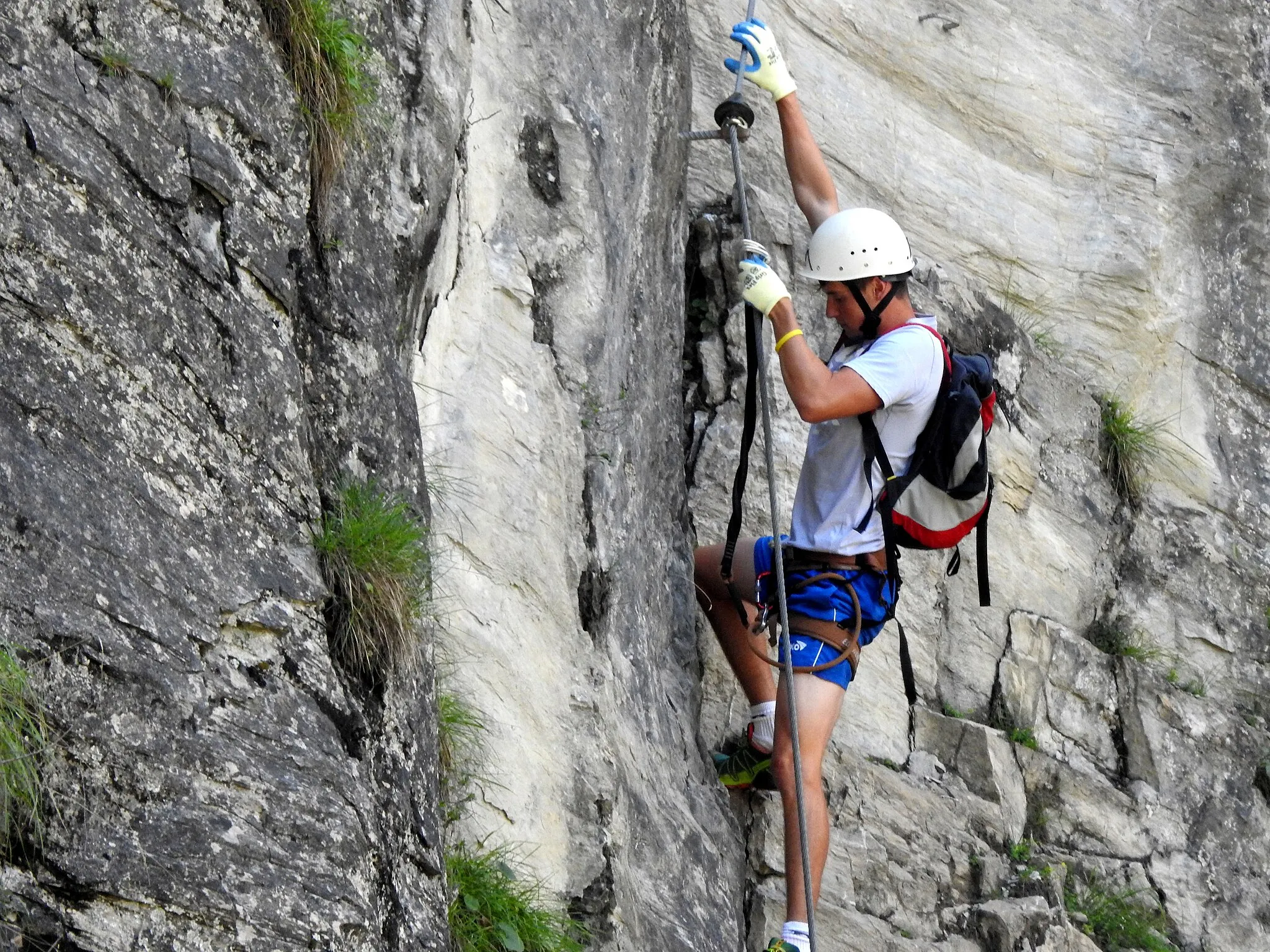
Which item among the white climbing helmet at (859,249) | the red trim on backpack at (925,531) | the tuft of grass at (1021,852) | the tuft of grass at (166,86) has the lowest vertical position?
the tuft of grass at (1021,852)

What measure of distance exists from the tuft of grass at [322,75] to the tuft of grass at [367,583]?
122 centimetres

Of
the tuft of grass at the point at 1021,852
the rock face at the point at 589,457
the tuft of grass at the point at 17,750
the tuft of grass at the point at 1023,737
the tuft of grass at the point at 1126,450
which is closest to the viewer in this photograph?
the tuft of grass at the point at 17,750

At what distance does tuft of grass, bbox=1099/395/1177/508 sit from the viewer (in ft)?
32.4

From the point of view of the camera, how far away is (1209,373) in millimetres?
10430

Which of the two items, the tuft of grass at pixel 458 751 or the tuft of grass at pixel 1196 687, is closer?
the tuft of grass at pixel 458 751

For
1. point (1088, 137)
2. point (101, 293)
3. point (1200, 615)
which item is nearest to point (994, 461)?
point (1200, 615)

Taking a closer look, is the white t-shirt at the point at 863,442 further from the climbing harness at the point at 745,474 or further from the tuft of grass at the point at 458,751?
the tuft of grass at the point at 458,751

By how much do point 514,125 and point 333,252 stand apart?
1794mm

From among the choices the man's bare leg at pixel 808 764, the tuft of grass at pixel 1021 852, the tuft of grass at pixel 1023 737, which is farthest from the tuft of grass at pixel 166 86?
the tuft of grass at pixel 1023 737

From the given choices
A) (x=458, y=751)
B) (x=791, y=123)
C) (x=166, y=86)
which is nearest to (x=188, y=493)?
(x=166, y=86)

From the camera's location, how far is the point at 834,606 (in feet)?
21.8

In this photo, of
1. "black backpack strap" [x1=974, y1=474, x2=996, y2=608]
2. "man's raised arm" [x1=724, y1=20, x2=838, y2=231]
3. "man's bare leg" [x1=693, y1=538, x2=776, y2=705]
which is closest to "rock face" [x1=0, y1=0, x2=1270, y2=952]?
"man's bare leg" [x1=693, y1=538, x2=776, y2=705]

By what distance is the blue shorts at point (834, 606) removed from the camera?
6.62 meters

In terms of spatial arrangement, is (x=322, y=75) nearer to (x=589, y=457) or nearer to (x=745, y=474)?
(x=589, y=457)
